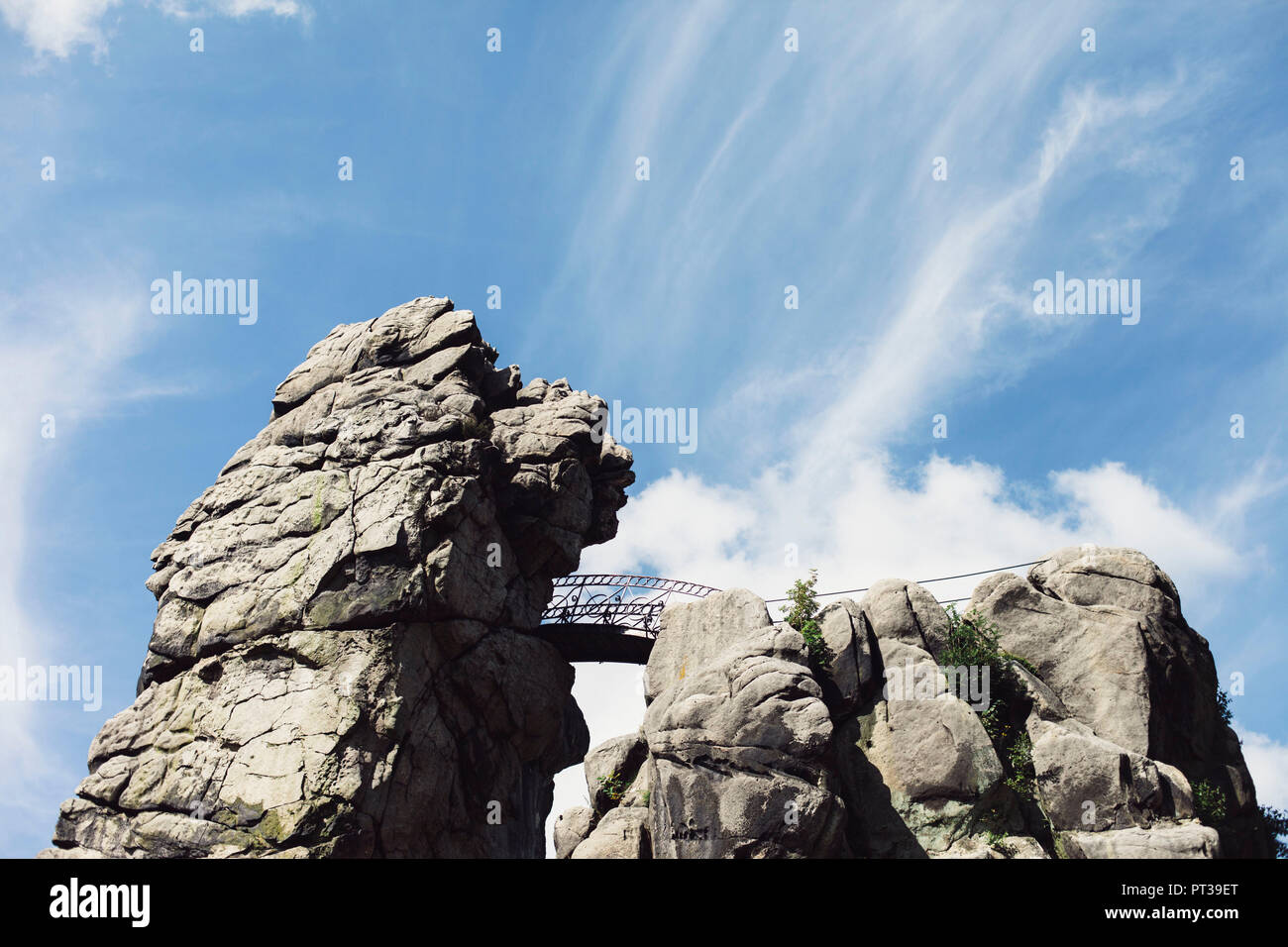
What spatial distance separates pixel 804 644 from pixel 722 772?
4.76 m

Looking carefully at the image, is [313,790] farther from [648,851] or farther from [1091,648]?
[1091,648]

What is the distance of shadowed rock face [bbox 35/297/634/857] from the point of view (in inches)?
1252

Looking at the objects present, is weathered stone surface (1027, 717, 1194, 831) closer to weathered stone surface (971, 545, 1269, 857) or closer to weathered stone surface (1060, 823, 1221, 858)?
weathered stone surface (971, 545, 1269, 857)

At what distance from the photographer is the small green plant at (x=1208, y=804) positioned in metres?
30.6

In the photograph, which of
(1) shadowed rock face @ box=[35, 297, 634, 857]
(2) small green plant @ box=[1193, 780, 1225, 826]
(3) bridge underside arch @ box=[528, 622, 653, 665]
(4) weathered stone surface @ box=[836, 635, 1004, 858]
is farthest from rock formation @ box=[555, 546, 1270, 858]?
(3) bridge underside arch @ box=[528, 622, 653, 665]

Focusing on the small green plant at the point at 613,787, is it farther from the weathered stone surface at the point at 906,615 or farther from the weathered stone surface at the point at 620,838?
the weathered stone surface at the point at 906,615

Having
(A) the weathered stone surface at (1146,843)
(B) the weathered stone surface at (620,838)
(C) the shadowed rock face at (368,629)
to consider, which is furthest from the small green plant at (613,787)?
(A) the weathered stone surface at (1146,843)

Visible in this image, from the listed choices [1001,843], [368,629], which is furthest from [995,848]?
[368,629]

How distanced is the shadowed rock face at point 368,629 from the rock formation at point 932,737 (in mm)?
5315

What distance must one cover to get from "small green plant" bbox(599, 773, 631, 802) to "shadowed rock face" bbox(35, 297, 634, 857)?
550 centimetres

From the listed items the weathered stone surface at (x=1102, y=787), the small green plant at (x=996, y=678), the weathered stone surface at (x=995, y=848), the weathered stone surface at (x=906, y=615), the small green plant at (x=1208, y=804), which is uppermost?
the weathered stone surface at (x=906, y=615)
